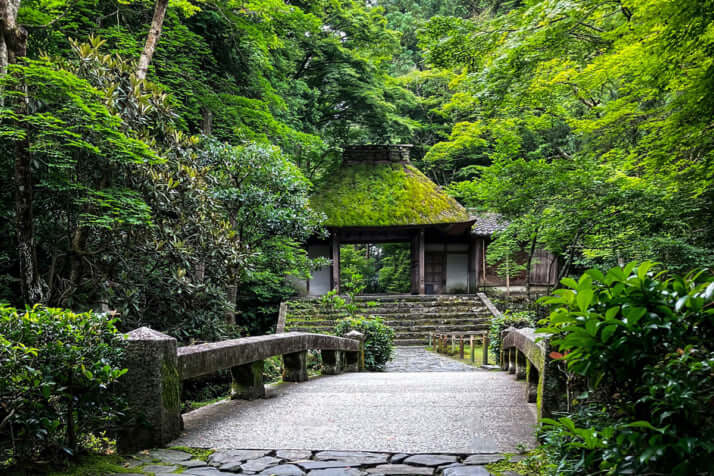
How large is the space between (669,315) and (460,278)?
67.9ft

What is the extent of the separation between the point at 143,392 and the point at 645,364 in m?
2.58

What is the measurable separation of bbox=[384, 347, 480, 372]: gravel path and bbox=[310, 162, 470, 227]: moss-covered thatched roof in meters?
5.90

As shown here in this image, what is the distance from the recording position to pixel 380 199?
64.1ft

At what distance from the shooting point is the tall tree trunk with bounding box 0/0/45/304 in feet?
17.6

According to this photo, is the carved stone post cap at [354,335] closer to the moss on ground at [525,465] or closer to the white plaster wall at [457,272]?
the moss on ground at [525,465]

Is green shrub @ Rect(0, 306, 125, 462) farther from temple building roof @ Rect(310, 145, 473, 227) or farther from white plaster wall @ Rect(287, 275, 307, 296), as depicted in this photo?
white plaster wall @ Rect(287, 275, 307, 296)

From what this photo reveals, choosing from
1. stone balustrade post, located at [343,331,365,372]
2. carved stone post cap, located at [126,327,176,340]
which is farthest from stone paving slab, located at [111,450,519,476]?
stone balustrade post, located at [343,331,365,372]

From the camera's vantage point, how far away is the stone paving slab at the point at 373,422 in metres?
3.10

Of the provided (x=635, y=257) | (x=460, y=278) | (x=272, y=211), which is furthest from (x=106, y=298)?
(x=460, y=278)

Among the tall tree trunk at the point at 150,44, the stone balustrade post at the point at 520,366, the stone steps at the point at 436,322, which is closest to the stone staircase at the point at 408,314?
the stone steps at the point at 436,322

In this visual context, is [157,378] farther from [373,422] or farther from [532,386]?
[532,386]

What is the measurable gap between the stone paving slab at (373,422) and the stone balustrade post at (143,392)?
24 cm

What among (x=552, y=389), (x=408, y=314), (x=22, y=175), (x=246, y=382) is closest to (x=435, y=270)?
(x=408, y=314)

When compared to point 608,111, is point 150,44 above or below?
above
